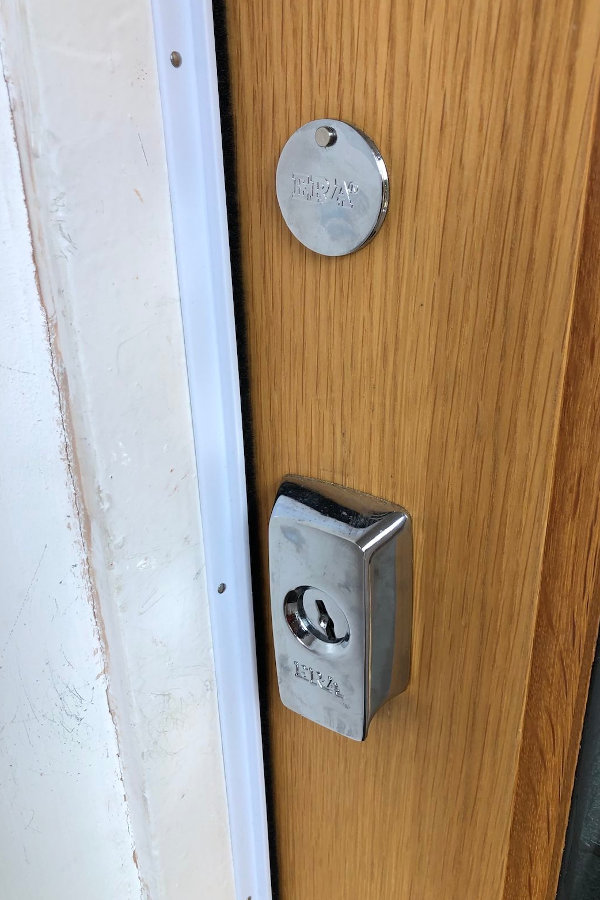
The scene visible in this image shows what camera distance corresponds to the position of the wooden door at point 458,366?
268mm

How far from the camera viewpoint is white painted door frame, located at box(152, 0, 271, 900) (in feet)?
1.07

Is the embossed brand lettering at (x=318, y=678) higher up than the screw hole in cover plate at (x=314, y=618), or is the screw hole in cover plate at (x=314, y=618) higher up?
the screw hole in cover plate at (x=314, y=618)

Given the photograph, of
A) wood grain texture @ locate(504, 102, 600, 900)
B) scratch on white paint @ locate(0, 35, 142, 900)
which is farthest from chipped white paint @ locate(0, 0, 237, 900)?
wood grain texture @ locate(504, 102, 600, 900)

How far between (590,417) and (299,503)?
152mm

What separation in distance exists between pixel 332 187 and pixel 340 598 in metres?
0.20

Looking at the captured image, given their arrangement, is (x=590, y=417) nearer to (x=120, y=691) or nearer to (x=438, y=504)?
(x=438, y=504)

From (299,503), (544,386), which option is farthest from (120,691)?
(544,386)

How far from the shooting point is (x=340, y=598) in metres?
0.37

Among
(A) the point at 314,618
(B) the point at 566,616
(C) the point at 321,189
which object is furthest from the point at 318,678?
(C) the point at 321,189

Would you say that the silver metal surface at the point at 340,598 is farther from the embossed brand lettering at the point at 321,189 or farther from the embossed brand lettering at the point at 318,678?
the embossed brand lettering at the point at 321,189

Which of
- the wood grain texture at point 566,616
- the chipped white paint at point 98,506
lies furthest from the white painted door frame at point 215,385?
the wood grain texture at point 566,616

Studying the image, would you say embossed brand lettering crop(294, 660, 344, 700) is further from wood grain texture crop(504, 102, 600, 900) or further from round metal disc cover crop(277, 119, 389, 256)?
round metal disc cover crop(277, 119, 389, 256)

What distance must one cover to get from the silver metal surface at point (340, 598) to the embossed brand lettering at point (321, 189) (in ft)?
0.47

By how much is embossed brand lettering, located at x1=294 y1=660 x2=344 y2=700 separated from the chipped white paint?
0.07 meters
